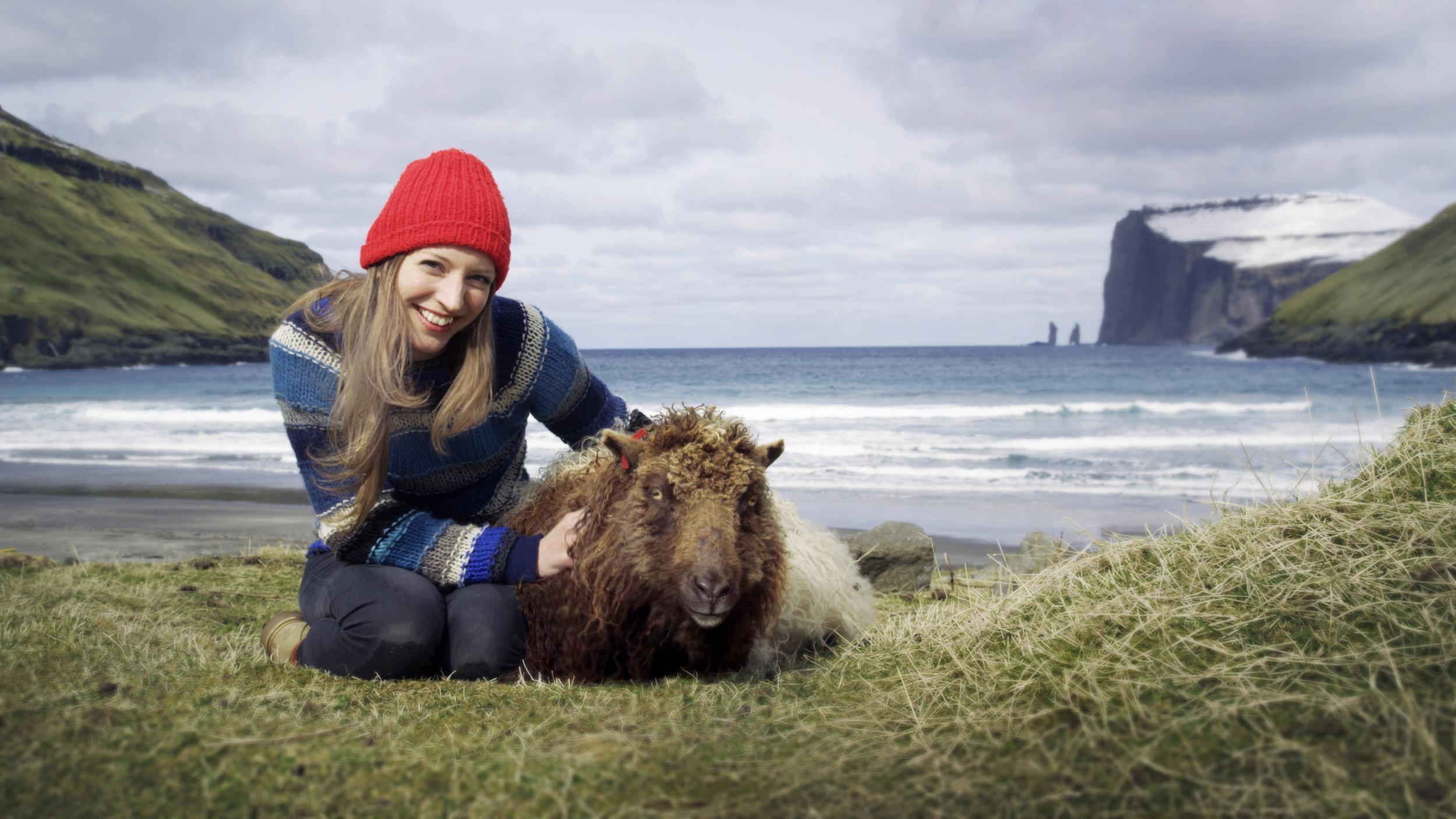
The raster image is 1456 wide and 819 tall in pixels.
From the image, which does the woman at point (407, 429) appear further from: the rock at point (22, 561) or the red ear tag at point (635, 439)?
the rock at point (22, 561)

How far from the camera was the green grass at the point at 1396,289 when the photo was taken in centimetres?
6284

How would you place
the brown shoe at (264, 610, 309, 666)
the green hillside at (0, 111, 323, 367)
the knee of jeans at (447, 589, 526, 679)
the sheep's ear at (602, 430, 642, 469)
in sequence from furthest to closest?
the green hillside at (0, 111, 323, 367)
the brown shoe at (264, 610, 309, 666)
the knee of jeans at (447, 589, 526, 679)
the sheep's ear at (602, 430, 642, 469)

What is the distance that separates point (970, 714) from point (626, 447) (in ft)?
5.83

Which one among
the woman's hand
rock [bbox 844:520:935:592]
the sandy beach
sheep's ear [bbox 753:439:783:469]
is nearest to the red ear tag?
the woman's hand

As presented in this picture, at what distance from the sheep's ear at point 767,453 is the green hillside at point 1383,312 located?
2588 inches

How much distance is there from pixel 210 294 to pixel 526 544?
368 feet

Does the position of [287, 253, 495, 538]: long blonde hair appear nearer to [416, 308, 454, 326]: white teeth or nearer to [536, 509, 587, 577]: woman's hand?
[416, 308, 454, 326]: white teeth

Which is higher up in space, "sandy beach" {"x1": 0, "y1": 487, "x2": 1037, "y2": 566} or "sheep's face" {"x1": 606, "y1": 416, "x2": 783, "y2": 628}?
"sheep's face" {"x1": 606, "y1": 416, "x2": 783, "y2": 628}

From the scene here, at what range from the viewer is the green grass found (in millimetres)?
62844

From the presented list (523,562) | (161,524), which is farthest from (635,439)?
(161,524)

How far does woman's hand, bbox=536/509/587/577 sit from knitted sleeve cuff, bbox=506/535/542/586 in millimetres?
32

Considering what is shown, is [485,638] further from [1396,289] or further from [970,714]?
[1396,289]

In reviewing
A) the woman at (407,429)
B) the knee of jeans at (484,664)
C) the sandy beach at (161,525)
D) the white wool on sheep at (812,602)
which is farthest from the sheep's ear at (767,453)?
the sandy beach at (161,525)

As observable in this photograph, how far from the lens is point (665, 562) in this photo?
3.50 metres
